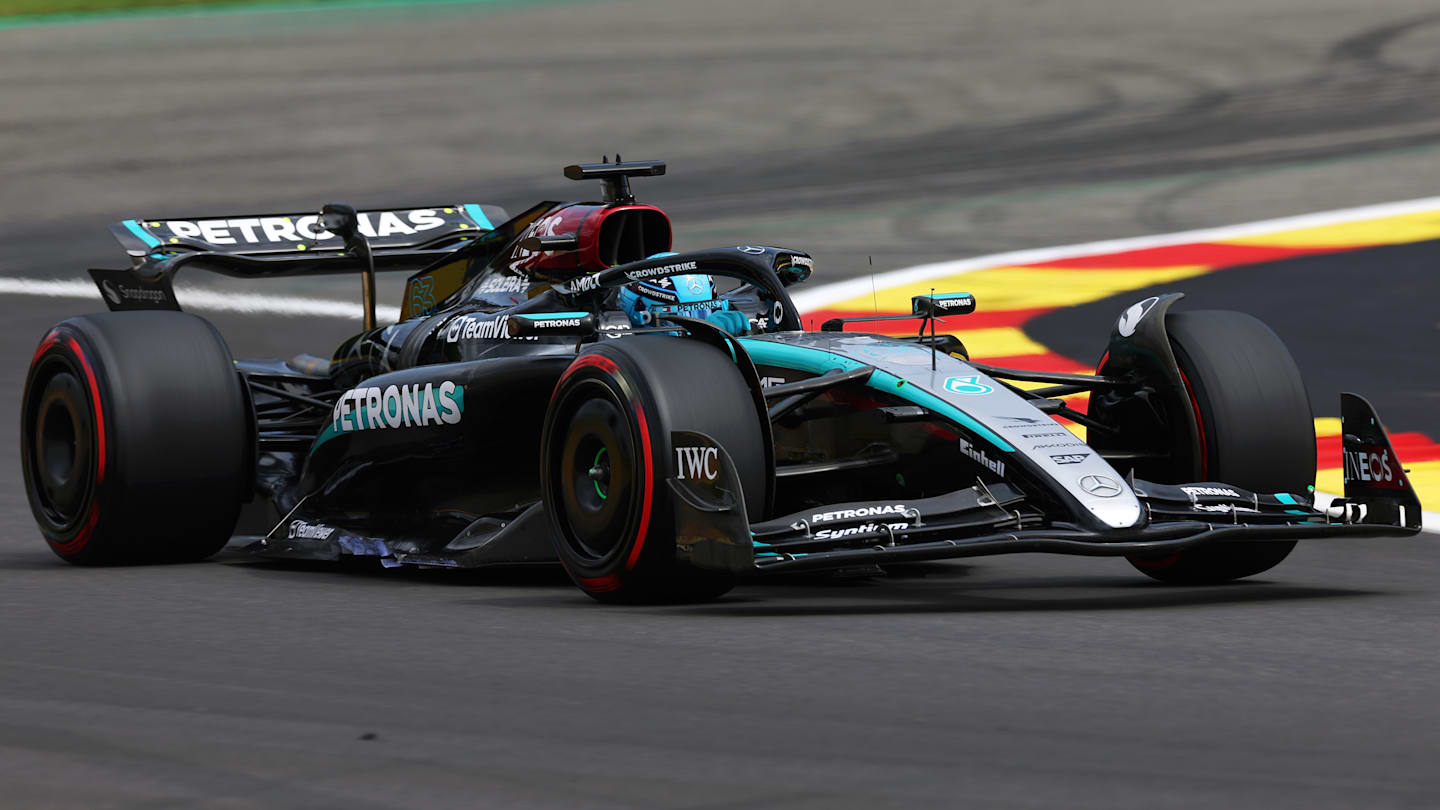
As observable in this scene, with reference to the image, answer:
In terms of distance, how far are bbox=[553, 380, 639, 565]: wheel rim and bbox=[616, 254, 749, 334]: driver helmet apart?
1136 millimetres

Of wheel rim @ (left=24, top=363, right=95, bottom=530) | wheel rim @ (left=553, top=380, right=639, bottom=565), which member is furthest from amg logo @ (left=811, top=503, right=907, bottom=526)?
wheel rim @ (left=24, top=363, right=95, bottom=530)

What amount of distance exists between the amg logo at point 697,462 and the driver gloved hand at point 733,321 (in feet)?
4.85

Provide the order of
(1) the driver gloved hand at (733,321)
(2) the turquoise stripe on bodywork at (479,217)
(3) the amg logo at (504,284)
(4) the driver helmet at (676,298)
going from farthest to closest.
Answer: (2) the turquoise stripe on bodywork at (479,217) < (3) the amg logo at (504,284) < (4) the driver helmet at (676,298) < (1) the driver gloved hand at (733,321)

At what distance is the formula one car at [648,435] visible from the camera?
6.68 m

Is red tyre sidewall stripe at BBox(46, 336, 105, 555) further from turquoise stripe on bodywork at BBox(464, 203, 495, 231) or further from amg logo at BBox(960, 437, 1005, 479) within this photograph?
amg logo at BBox(960, 437, 1005, 479)

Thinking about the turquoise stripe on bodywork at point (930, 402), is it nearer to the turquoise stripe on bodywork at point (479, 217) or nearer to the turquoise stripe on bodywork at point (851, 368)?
the turquoise stripe on bodywork at point (851, 368)

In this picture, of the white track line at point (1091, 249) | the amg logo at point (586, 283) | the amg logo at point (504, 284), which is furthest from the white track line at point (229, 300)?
the amg logo at point (586, 283)

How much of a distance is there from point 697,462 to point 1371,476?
2242 millimetres

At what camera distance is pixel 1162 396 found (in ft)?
24.9

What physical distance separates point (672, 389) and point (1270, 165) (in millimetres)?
15878

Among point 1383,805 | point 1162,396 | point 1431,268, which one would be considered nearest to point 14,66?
point 1431,268

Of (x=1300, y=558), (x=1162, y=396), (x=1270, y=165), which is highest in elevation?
(x=1270, y=165)

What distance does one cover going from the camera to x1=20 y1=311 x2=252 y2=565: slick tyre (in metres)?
8.41

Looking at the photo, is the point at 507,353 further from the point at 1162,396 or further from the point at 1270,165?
the point at 1270,165
